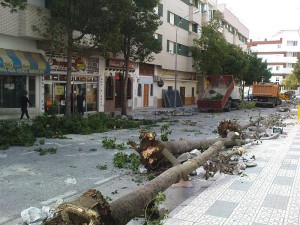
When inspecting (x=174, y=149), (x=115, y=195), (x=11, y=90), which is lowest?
(x=115, y=195)

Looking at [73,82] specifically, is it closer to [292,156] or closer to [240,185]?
[292,156]

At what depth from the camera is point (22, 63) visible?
20.0m

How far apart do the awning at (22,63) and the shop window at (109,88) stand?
776 cm

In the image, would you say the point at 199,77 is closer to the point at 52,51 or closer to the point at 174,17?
the point at 174,17

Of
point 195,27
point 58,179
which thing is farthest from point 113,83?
point 58,179

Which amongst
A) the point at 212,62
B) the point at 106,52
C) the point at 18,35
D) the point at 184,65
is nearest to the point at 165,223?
the point at 106,52

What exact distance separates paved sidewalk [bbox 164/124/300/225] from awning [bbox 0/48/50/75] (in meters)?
14.5

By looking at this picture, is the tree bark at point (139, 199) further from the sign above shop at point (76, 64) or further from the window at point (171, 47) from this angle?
the window at point (171, 47)

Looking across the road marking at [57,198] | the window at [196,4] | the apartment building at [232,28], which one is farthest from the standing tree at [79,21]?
the apartment building at [232,28]

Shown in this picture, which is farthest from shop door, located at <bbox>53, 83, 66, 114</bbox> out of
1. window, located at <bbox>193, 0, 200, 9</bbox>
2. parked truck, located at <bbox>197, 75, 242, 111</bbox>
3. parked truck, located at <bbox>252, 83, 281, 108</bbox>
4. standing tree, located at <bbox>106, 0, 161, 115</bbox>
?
window, located at <bbox>193, 0, 200, 9</bbox>

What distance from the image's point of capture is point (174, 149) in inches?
360

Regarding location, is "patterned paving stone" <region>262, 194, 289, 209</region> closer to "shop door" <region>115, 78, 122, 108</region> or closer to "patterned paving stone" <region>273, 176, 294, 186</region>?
"patterned paving stone" <region>273, 176, 294, 186</region>

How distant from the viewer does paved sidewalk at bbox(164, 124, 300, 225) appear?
17.3ft

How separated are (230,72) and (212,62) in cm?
883
